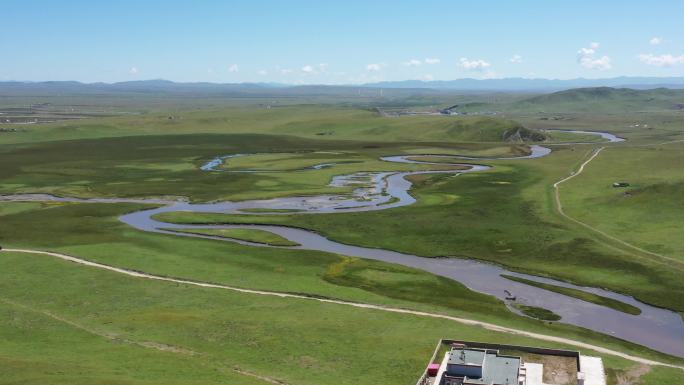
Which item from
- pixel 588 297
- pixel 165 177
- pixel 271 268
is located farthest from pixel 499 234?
pixel 165 177

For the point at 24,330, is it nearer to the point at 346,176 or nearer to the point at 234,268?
the point at 234,268

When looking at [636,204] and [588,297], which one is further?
[636,204]

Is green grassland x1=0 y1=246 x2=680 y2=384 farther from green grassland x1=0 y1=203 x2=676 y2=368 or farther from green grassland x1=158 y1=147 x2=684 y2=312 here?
green grassland x1=158 y1=147 x2=684 y2=312

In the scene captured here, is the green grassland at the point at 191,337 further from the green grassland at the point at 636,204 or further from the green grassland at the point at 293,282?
the green grassland at the point at 636,204

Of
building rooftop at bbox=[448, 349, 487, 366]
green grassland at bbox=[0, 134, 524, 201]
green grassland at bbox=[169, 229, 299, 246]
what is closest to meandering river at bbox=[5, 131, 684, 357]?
green grassland at bbox=[169, 229, 299, 246]

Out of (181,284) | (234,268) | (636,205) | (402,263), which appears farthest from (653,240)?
(181,284)

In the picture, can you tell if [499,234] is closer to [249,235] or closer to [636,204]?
[636,204]
